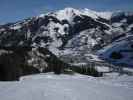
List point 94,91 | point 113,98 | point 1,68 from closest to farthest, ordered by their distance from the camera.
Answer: point 113,98
point 94,91
point 1,68

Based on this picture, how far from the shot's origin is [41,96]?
22172 mm

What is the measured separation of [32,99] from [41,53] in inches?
5541

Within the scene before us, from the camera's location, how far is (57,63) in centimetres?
14438

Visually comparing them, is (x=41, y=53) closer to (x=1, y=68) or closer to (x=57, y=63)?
(x=57, y=63)

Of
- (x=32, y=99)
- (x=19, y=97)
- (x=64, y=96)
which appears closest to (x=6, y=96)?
(x=19, y=97)

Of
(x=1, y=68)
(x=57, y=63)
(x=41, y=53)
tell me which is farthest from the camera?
(x=41, y=53)

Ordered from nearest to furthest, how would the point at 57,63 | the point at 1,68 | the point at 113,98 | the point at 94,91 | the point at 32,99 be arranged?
the point at 32,99 → the point at 113,98 → the point at 94,91 → the point at 1,68 → the point at 57,63

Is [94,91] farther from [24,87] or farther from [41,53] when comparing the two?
[41,53]

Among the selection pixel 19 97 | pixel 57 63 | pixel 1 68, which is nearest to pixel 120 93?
pixel 19 97

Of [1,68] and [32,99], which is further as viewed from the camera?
[1,68]

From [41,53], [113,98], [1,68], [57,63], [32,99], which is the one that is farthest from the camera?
[41,53]

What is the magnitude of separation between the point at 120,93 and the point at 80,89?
3.90 m

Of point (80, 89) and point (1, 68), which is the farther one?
point (1, 68)

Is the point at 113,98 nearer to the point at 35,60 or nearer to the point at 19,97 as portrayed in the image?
the point at 19,97
